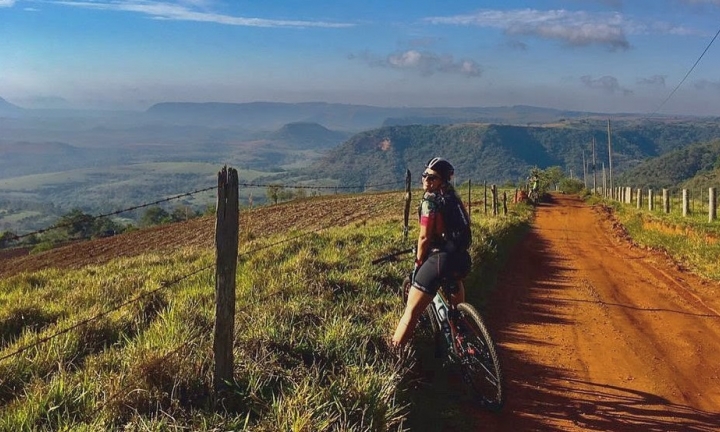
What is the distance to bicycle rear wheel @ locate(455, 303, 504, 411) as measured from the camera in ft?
16.8

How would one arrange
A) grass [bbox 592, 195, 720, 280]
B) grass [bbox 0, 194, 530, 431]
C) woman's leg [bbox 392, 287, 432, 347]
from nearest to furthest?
grass [bbox 0, 194, 530, 431], woman's leg [bbox 392, 287, 432, 347], grass [bbox 592, 195, 720, 280]

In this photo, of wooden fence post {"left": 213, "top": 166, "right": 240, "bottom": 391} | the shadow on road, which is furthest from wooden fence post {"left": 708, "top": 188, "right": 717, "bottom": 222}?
wooden fence post {"left": 213, "top": 166, "right": 240, "bottom": 391}

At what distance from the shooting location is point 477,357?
17.4ft

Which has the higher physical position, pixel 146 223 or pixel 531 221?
pixel 531 221

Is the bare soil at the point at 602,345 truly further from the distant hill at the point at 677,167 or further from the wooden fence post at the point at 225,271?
the distant hill at the point at 677,167

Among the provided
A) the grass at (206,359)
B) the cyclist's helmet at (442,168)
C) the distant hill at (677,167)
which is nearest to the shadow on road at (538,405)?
the grass at (206,359)

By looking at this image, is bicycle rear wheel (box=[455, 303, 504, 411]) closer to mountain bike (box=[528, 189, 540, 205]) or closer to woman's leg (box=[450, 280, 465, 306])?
woman's leg (box=[450, 280, 465, 306])

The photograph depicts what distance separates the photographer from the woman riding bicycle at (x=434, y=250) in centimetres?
519

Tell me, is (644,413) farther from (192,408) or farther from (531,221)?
(531,221)

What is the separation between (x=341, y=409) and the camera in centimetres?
428

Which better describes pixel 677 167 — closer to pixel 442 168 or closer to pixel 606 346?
pixel 606 346

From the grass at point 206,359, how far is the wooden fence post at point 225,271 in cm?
18

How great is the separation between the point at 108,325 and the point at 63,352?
3.38 ft

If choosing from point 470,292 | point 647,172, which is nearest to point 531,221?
point 470,292
